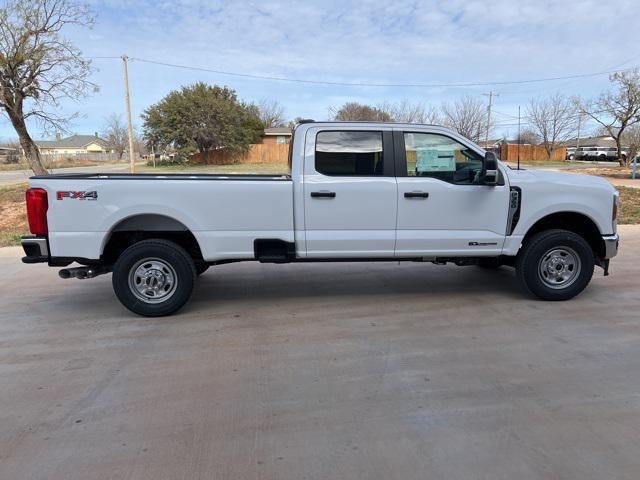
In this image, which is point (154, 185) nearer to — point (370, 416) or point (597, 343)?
point (370, 416)

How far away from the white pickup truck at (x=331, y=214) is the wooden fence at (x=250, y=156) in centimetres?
4405

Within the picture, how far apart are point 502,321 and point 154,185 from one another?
3.76 meters

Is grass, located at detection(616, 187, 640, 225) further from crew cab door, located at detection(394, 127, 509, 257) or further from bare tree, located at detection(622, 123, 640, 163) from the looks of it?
bare tree, located at detection(622, 123, 640, 163)

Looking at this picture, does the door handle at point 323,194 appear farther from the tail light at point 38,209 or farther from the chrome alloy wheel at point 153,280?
the tail light at point 38,209

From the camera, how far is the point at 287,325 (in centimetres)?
512

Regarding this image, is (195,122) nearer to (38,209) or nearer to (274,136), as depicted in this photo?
(274,136)

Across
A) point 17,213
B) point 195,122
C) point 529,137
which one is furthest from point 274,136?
point 17,213

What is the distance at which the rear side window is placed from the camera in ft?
17.8

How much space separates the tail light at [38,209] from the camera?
4984mm

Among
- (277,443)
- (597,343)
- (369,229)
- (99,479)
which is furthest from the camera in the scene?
(369,229)

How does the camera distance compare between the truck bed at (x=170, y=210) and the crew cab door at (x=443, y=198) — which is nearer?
the truck bed at (x=170, y=210)

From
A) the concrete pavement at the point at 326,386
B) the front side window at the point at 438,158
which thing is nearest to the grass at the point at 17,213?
the concrete pavement at the point at 326,386

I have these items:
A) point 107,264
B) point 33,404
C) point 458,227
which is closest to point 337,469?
point 33,404

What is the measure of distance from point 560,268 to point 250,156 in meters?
46.3
